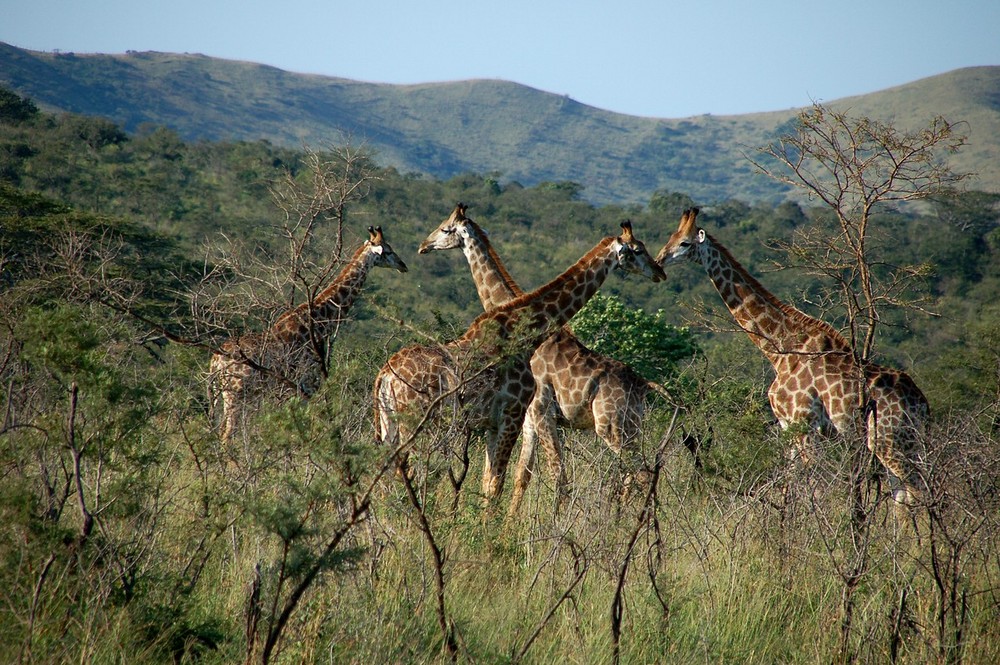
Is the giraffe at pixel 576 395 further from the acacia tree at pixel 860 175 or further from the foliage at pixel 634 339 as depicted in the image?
the foliage at pixel 634 339

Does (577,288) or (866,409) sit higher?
(577,288)

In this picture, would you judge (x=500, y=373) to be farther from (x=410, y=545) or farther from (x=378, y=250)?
(x=378, y=250)

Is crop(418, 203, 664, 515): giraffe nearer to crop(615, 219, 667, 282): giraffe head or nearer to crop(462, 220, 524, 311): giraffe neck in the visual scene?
crop(462, 220, 524, 311): giraffe neck

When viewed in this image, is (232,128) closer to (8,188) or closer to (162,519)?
(8,188)

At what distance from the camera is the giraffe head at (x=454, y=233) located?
817cm

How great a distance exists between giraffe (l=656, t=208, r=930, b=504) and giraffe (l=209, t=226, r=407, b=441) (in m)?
2.92

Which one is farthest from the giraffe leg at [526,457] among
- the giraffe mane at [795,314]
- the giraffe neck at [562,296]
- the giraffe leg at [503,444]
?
the giraffe mane at [795,314]

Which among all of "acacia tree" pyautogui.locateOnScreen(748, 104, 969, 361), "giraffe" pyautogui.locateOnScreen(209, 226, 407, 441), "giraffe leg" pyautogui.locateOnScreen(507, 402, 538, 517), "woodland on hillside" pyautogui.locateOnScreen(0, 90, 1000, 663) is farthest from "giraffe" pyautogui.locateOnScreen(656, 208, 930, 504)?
"giraffe" pyautogui.locateOnScreen(209, 226, 407, 441)

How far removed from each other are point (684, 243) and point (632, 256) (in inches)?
41.2

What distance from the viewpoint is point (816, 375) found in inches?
265

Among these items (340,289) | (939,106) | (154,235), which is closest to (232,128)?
(939,106)

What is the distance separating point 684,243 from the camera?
767cm

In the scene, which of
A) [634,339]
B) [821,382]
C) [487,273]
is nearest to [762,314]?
[821,382]

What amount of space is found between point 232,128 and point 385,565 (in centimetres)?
10624
